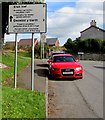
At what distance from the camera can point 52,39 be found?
12569 cm

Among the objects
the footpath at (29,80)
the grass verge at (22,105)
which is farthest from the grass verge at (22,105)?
the footpath at (29,80)

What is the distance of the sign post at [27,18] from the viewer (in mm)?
11148

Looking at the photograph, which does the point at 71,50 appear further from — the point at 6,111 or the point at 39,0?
the point at 6,111

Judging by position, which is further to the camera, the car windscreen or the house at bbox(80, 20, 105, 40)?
the house at bbox(80, 20, 105, 40)

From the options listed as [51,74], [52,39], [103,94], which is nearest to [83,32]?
[52,39]

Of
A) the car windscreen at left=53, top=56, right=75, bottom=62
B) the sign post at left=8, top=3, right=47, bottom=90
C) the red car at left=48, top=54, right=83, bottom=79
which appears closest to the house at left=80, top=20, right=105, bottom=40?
the car windscreen at left=53, top=56, right=75, bottom=62

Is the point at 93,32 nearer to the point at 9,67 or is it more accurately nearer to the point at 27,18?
the point at 9,67

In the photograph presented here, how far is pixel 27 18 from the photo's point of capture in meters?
11.2

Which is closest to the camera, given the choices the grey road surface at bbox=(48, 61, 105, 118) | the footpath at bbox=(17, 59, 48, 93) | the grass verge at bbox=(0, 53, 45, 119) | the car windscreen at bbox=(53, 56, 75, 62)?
the grass verge at bbox=(0, 53, 45, 119)

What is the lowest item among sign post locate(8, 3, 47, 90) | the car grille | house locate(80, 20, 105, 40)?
the car grille

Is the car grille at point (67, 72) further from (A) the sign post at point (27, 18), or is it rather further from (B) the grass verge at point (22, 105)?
(B) the grass verge at point (22, 105)

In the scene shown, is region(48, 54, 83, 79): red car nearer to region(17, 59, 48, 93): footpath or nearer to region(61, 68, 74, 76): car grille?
region(61, 68, 74, 76): car grille

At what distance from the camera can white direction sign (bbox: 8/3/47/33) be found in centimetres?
1115

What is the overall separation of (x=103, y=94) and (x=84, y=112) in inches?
130
